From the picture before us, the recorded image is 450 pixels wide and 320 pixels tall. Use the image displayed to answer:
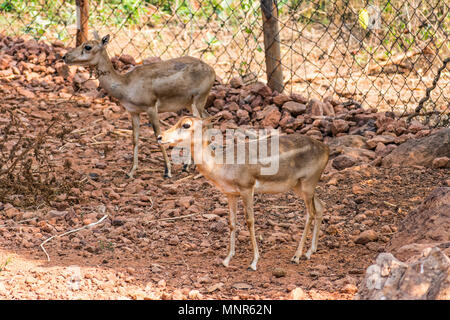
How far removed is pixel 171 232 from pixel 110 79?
8.32 ft

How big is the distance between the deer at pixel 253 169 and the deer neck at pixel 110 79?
246cm

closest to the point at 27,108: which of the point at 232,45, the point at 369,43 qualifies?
the point at 232,45

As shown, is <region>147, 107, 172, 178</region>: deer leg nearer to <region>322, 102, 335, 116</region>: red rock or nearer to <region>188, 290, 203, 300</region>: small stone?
<region>322, 102, 335, 116</region>: red rock

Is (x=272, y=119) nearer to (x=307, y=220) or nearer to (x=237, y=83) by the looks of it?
(x=237, y=83)

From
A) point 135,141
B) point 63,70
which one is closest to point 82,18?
point 63,70

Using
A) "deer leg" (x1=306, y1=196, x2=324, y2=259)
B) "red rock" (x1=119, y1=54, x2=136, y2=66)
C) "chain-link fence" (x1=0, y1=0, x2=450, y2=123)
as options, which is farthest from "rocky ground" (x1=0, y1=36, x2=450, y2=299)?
"chain-link fence" (x1=0, y1=0, x2=450, y2=123)

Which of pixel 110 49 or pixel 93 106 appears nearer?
pixel 93 106

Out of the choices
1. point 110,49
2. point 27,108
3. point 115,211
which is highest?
point 110,49

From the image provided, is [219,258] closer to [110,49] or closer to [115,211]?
[115,211]

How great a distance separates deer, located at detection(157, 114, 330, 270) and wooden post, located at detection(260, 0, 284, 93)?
353 cm

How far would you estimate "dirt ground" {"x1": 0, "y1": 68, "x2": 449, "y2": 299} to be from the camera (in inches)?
188

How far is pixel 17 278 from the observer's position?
478cm

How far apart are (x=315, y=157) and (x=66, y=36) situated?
692cm

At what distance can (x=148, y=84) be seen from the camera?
7824mm
